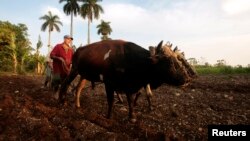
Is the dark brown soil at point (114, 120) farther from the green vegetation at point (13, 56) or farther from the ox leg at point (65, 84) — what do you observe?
the green vegetation at point (13, 56)

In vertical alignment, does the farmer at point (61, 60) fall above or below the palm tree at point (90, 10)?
below

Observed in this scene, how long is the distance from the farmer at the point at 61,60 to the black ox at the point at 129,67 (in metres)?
1.34

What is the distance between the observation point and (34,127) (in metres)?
6.13

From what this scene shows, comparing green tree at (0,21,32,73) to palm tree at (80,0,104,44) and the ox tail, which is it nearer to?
palm tree at (80,0,104,44)

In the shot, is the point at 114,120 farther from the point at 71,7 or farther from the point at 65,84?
the point at 71,7

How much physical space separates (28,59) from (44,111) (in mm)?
36031

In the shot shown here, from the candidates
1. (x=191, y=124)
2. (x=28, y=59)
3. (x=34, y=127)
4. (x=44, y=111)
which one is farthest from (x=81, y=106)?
(x=28, y=59)

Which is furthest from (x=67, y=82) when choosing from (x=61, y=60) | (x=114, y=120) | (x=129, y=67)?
(x=129, y=67)

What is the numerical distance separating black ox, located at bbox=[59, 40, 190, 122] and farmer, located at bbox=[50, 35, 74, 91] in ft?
4.41

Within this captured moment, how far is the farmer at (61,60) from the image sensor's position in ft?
28.3

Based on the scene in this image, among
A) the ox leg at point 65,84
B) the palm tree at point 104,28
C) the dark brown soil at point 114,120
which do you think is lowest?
the dark brown soil at point 114,120

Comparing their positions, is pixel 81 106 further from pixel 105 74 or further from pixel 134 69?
pixel 134 69

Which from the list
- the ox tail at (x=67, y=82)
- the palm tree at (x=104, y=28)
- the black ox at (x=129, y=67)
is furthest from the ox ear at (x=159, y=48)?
the palm tree at (x=104, y=28)

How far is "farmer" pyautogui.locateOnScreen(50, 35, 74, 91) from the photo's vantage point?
864 cm
